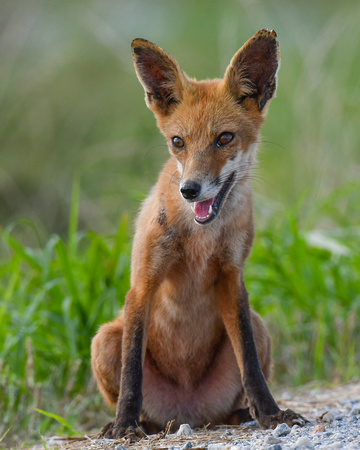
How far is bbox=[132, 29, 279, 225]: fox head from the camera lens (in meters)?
3.67

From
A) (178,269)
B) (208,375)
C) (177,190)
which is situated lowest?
(208,375)

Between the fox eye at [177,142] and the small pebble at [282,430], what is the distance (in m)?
1.69

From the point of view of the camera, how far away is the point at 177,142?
12.7 feet

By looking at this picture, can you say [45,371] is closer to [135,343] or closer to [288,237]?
[135,343]

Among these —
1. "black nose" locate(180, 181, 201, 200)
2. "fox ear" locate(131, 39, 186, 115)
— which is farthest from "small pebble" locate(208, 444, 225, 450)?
"fox ear" locate(131, 39, 186, 115)

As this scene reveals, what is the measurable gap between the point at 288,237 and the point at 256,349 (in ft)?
8.33

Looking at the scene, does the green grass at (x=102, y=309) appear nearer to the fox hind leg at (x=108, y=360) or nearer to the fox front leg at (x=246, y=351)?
the fox hind leg at (x=108, y=360)

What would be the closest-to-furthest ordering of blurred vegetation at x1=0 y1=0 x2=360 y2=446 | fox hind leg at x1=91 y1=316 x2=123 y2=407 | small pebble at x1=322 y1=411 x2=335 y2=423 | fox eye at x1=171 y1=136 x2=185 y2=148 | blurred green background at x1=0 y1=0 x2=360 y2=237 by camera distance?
small pebble at x1=322 y1=411 x2=335 y2=423, fox eye at x1=171 y1=136 x2=185 y2=148, fox hind leg at x1=91 y1=316 x2=123 y2=407, blurred vegetation at x1=0 y1=0 x2=360 y2=446, blurred green background at x1=0 y1=0 x2=360 y2=237

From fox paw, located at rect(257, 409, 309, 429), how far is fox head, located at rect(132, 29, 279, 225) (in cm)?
117

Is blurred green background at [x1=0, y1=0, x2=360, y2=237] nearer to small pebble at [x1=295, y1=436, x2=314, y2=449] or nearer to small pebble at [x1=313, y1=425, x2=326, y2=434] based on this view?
small pebble at [x1=313, y1=425, x2=326, y2=434]

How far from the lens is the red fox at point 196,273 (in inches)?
146

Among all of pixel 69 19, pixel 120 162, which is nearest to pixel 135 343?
pixel 120 162

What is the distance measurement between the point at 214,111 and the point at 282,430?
6.11 ft

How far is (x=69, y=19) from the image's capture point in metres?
13.6
